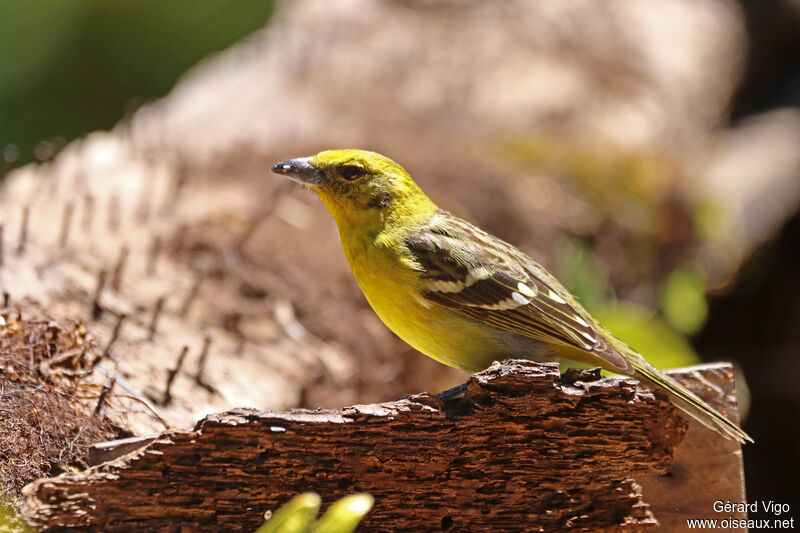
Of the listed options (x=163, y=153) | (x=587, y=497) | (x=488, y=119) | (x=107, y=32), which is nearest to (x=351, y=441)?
(x=587, y=497)

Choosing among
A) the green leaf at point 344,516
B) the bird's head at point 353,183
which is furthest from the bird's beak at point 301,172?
the green leaf at point 344,516

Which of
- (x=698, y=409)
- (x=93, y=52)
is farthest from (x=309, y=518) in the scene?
(x=93, y=52)

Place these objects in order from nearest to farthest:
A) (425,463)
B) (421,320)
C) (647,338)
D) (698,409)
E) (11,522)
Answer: (11,522)
(425,463)
(698,409)
(421,320)
(647,338)

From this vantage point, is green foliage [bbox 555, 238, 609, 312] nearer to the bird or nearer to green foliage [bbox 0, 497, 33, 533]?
the bird

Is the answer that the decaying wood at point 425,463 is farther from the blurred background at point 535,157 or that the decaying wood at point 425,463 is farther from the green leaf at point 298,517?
the blurred background at point 535,157

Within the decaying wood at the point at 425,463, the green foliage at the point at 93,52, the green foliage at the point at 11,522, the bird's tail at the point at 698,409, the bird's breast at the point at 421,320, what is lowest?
the green foliage at the point at 11,522

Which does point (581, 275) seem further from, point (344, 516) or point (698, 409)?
point (344, 516)
